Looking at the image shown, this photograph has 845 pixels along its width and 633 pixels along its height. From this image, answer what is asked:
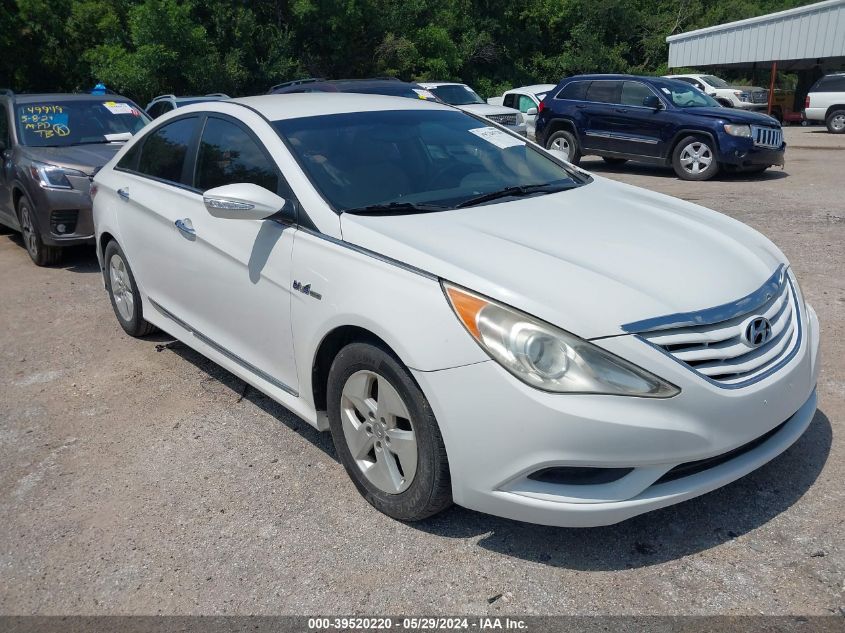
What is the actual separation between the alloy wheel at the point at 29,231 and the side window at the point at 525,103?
1272 cm

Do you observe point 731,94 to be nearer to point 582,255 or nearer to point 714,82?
point 714,82

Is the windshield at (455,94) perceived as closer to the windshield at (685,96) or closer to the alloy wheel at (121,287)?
the windshield at (685,96)

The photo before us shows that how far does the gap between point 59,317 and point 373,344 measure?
4.09 metres

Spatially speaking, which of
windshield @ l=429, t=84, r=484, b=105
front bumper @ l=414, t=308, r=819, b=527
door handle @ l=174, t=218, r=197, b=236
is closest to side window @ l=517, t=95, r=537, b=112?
windshield @ l=429, t=84, r=484, b=105

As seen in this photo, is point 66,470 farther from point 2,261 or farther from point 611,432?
point 2,261

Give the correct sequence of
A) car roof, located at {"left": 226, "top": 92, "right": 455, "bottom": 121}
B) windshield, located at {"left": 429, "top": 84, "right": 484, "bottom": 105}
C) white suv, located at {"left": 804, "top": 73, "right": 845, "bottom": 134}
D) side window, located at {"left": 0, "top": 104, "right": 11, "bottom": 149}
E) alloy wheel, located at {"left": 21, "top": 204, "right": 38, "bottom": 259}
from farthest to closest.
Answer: white suv, located at {"left": 804, "top": 73, "right": 845, "bottom": 134}
windshield, located at {"left": 429, "top": 84, "right": 484, "bottom": 105}
side window, located at {"left": 0, "top": 104, "right": 11, "bottom": 149}
alloy wheel, located at {"left": 21, "top": 204, "right": 38, "bottom": 259}
car roof, located at {"left": 226, "top": 92, "right": 455, "bottom": 121}

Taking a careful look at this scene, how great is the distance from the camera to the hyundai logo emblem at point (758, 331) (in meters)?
2.92

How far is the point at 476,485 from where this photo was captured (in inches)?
111

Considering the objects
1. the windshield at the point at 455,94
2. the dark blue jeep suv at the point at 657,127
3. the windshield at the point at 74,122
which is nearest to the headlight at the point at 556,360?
the windshield at the point at 74,122

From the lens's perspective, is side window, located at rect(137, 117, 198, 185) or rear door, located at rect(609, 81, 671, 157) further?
rear door, located at rect(609, 81, 671, 157)

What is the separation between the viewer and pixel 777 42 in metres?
28.0

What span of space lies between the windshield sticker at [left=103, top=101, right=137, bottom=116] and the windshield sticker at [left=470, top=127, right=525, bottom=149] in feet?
18.4

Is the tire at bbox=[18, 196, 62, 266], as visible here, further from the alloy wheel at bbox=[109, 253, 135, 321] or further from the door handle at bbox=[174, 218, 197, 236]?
the door handle at bbox=[174, 218, 197, 236]

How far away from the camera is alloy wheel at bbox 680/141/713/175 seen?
1240cm
